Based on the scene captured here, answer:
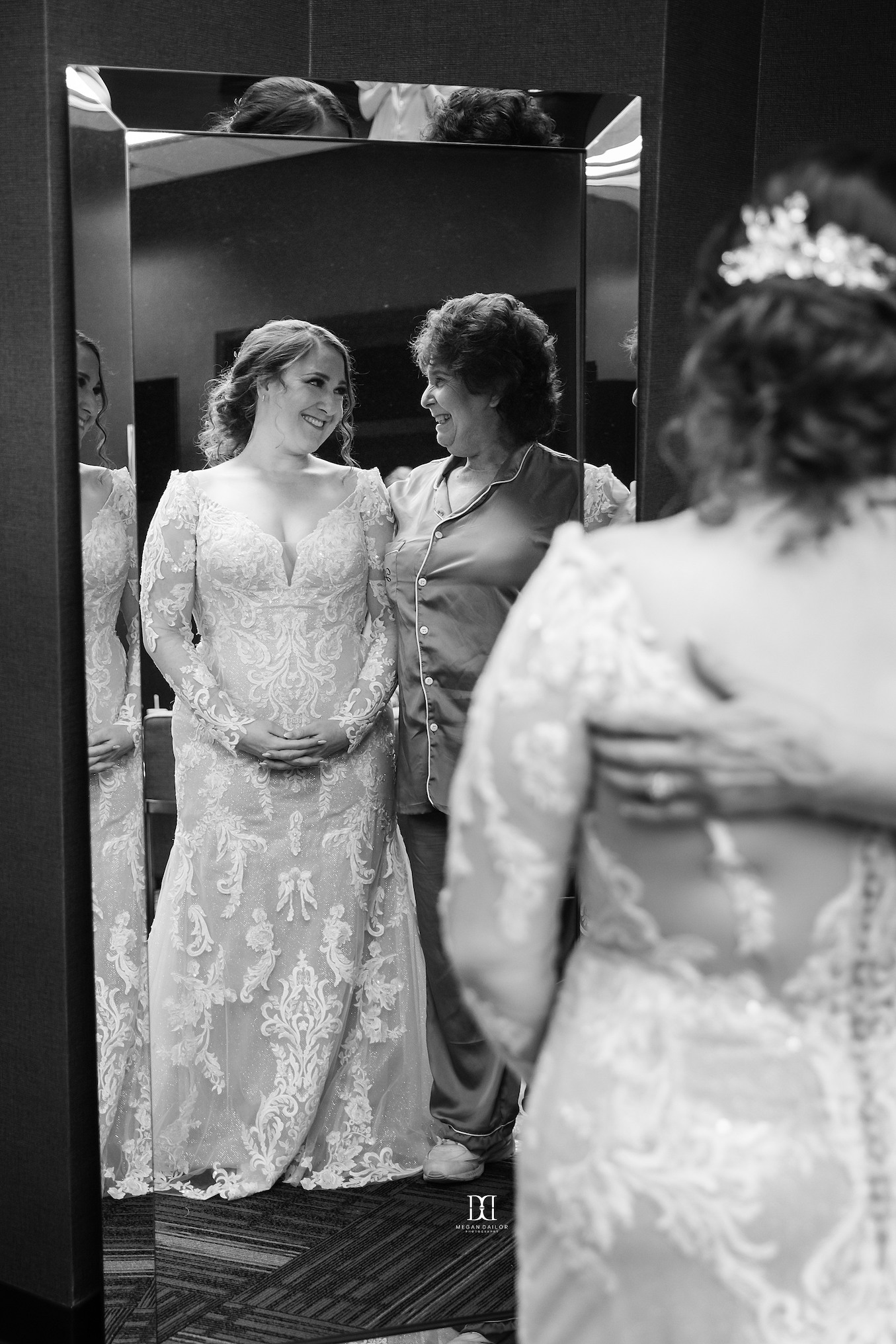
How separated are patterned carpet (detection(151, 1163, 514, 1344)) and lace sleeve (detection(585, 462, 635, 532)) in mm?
1171

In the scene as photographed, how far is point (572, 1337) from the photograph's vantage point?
1295mm

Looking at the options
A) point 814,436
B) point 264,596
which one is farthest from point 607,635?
point 264,596

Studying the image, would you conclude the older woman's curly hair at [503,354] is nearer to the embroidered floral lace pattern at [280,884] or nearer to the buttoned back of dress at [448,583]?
the buttoned back of dress at [448,583]

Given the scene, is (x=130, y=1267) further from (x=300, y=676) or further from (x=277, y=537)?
(x=277, y=537)

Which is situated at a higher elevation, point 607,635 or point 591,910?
point 607,635

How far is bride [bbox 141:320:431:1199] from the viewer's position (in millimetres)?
2490

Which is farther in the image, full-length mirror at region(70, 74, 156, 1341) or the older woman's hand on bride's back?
full-length mirror at region(70, 74, 156, 1341)

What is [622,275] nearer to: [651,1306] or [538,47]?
[538,47]

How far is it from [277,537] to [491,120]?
794 mm

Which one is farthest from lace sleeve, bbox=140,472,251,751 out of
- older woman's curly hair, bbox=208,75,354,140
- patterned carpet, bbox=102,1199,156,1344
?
patterned carpet, bbox=102,1199,156,1344

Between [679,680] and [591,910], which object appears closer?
[679,680]

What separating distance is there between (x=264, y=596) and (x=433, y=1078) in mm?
905

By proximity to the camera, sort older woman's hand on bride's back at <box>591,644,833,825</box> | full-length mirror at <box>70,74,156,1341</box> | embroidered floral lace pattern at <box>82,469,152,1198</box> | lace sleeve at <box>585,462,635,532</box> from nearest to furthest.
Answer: older woman's hand on bride's back at <box>591,644,833,825</box> → full-length mirror at <box>70,74,156,1341</box> → embroidered floral lace pattern at <box>82,469,152,1198</box> → lace sleeve at <box>585,462,635,532</box>

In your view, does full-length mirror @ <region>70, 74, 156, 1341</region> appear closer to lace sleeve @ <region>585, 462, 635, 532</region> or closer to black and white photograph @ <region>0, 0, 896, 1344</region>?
black and white photograph @ <region>0, 0, 896, 1344</region>
